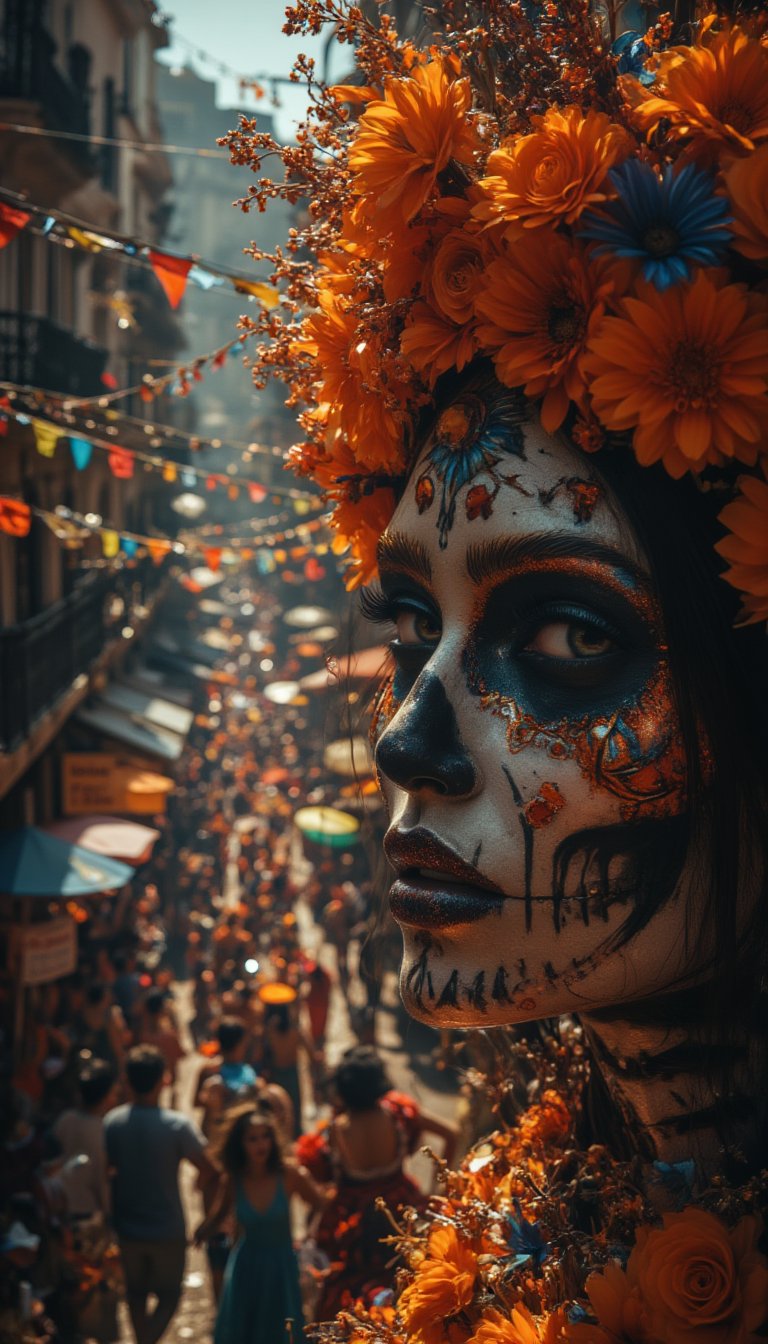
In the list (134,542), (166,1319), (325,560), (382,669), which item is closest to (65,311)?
(134,542)

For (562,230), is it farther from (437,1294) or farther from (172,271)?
(172,271)

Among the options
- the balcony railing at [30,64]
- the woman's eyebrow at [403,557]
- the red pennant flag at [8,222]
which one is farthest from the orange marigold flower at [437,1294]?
the balcony railing at [30,64]

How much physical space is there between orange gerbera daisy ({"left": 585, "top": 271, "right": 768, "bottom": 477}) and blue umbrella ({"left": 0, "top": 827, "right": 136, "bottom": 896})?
937 cm

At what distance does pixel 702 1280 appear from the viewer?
6.63 ft

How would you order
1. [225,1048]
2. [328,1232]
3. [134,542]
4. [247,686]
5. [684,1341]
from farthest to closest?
[247,686] → [134,542] → [225,1048] → [328,1232] → [684,1341]

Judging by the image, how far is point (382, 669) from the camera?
2.99 metres

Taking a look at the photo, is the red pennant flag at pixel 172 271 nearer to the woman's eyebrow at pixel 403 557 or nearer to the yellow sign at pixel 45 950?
the woman's eyebrow at pixel 403 557

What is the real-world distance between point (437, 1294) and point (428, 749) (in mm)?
1026

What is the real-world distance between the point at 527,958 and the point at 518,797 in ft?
0.82

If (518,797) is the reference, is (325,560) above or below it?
below

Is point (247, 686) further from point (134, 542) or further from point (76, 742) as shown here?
point (134, 542)

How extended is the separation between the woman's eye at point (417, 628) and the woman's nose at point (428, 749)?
26 cm

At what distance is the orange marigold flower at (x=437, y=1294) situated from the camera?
94.4 inches

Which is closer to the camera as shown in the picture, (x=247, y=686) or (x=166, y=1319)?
(x=166, y=1319)
